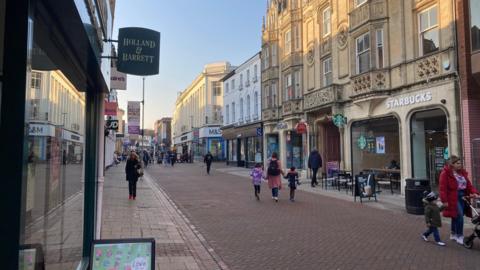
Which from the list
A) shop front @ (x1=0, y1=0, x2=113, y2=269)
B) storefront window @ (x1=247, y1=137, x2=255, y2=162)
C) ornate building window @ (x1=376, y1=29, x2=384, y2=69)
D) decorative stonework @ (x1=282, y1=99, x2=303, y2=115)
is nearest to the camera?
shop front @ (x1=0, y1=0, x2=113, y2=269)

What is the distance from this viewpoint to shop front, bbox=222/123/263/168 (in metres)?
38.2

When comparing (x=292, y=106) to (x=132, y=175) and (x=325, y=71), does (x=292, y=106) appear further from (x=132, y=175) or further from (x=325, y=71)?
(x=132, y=175)

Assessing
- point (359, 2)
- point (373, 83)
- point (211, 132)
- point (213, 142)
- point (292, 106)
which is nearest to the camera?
point (373, 83)

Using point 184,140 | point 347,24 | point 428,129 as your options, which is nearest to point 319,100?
point 347,24

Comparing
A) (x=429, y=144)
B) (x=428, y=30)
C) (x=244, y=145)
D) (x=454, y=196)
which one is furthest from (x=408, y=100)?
(x=244, y=145)

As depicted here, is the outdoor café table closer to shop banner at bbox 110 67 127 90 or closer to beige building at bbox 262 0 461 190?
beige building at bbox 262 0 461 190

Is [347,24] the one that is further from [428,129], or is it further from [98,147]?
[98,147]

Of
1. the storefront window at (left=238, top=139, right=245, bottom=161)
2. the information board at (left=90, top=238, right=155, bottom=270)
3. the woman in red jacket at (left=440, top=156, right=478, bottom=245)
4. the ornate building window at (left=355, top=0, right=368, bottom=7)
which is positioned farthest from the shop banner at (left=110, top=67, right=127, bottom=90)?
the storefront window at (left=238, top=139, right=245, bottom=161)

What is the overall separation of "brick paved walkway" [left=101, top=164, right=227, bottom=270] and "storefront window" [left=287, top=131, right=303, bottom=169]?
644 inches

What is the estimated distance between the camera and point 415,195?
12.1 m

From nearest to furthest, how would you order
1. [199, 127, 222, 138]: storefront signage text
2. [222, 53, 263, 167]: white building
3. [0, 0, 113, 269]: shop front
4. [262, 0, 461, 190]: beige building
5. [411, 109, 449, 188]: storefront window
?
[0, 0, 113, 269]: shop front
[262, 0, 461, 190]: beige building
[411, 109, 449, 188]: storefront window
[222, 53, 263, 167]: white building
[199, 127, 222, 138]: storefront signage text

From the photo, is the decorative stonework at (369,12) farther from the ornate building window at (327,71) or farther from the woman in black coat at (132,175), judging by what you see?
the woman in black coat at (132,175)

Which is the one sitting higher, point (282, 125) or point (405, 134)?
point (282, 125)

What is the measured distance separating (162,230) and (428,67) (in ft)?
39.4
